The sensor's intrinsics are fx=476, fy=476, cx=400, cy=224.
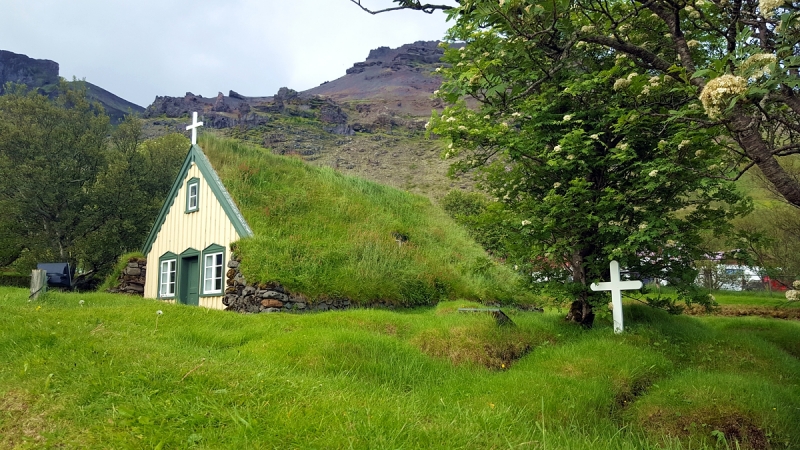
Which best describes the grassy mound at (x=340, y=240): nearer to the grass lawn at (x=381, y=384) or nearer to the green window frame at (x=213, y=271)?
the green window frame at (x=213, y=271)

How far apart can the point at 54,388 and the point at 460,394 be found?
192 inches

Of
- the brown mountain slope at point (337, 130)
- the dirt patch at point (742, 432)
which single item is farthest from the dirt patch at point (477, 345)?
the brown mountain slope at point (337, 130)

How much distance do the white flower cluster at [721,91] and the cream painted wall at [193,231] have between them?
1441 cm

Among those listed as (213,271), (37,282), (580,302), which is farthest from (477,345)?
(37,282)

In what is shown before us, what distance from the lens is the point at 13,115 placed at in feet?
101

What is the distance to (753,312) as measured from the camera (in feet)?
61.8

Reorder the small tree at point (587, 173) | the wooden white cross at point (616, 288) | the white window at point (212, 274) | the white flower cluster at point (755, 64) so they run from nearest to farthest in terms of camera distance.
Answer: the white flower cluster at point (755, 64)
the small tree at point (587, 173)
the wooden white cross at point (616, 288)
the white window at point (212, 274)

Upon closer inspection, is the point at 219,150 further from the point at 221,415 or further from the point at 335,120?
the point at 335,120

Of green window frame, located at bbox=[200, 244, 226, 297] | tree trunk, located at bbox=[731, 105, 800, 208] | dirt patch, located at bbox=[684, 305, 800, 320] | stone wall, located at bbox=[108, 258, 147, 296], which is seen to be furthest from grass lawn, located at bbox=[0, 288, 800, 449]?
stone wall, located at bbox=[108, 258, 147, 296]

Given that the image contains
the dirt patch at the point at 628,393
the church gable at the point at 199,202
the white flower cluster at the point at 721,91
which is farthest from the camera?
the church gable at the point at 199,202

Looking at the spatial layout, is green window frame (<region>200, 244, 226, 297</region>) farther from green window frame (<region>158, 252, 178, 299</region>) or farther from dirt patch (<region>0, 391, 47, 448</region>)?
dirt patch (<region>0, 391, 47, 448</region>)

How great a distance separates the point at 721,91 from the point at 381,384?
17.2ft

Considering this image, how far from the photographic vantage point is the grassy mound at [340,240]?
14953 mm

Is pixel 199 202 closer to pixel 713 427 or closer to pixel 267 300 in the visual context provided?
pixel 267 300
